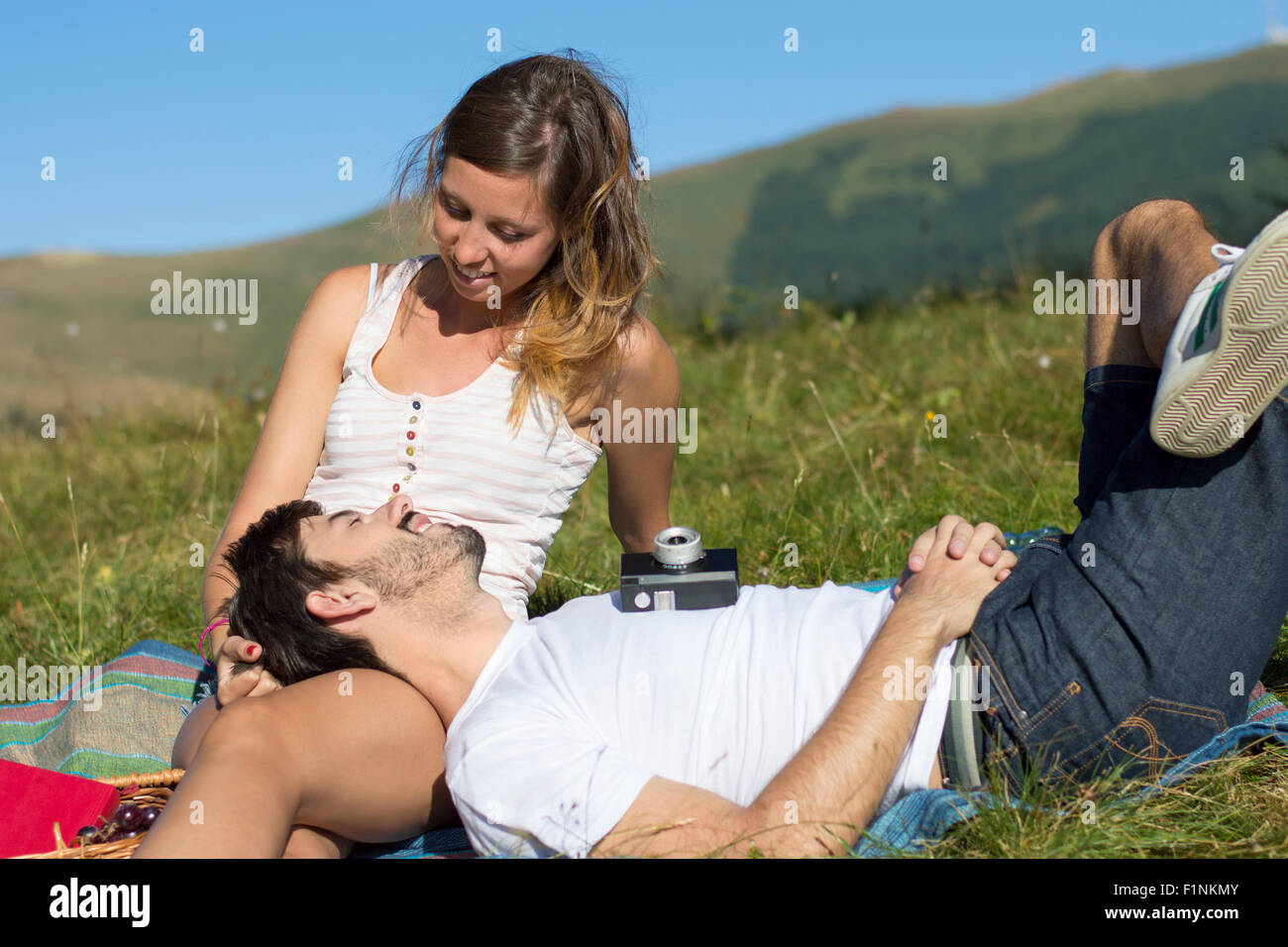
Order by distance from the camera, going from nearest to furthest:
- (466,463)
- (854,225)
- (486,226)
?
1. (486,226)
2. (466,463)
3. (854,225)

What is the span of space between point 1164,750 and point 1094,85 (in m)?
9.99

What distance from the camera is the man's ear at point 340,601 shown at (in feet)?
8.11

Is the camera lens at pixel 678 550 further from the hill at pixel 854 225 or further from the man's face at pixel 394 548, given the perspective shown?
the hill at pixel 854 225

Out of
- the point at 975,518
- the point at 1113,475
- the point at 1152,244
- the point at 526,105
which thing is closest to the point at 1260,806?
the point at 1113,475

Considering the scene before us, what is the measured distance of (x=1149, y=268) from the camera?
100 inches

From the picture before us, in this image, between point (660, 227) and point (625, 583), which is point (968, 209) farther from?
point (625, 583)

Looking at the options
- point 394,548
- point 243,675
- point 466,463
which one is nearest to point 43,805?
point 243,675

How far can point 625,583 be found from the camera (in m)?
2.54

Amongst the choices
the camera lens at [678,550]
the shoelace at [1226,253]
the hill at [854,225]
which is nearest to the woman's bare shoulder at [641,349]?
the camera lens at [678,550]

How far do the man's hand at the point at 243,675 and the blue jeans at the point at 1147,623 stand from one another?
1.62 metres

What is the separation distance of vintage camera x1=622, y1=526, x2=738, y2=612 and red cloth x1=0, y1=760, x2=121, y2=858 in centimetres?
132

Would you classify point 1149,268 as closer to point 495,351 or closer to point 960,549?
point 960,549

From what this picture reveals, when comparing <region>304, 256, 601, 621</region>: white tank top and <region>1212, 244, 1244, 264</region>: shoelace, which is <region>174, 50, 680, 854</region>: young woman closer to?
<region>304, 256, 601, 621</region>: white tank top

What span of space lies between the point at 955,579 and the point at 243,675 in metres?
1.65
